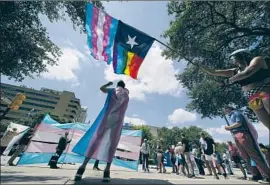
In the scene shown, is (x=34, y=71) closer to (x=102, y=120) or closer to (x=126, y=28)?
(x=126, y=28)

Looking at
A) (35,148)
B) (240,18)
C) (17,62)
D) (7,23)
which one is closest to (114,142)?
(35,148)

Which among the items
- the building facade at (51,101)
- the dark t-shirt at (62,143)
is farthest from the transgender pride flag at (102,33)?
the building facade at (51,101)

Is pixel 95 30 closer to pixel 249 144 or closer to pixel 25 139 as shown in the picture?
pixel 249 144

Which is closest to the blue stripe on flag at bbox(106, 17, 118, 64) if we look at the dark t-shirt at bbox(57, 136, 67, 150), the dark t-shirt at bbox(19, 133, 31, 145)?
the dark t-shirt at bbox(57, 136, 67, 150)

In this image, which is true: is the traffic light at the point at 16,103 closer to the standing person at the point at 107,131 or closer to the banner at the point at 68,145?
the banner at the point at 68,145

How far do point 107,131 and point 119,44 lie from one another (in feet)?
9.16

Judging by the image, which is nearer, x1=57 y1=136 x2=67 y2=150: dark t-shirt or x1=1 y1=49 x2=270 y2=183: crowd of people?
x1=1 y1=49 x2=270 y2=183: crowd of people

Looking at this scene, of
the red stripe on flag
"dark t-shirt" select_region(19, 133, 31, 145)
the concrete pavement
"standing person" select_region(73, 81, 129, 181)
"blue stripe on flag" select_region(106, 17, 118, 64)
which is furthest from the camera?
"dark t-shirt" select_region(19, 133, 31, 145)

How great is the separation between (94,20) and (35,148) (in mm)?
7132

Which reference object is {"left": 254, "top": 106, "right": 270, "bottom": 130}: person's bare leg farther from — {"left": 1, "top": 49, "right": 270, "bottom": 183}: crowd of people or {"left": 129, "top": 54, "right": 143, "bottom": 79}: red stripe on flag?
{"left": 129, "top": 54, "right": 143, "bottom": 79}: red stripe on flag

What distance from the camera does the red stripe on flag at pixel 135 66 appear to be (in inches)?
229

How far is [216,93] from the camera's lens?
20.2m

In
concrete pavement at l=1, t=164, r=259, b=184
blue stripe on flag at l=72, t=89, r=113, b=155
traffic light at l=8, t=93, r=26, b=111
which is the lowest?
concrete pavement at l=1, t=164, r=259, b=184

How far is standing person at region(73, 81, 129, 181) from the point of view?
160 inches
